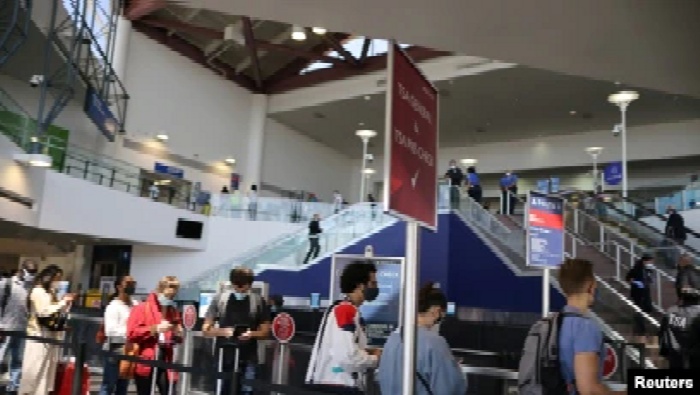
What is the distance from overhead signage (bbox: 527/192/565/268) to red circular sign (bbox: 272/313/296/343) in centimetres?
247

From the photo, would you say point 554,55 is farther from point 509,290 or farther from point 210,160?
point 210,160

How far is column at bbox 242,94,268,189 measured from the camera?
30.7 metres

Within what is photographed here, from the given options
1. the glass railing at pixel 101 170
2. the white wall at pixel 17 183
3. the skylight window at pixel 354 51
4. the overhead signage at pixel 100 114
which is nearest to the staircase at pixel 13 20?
the white wall at pixel 17 183

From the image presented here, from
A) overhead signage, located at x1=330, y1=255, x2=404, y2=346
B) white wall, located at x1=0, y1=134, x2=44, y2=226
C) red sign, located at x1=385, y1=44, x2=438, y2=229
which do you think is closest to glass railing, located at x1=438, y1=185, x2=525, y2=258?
overhead signage, located at x1=330, y1=255, x2=404, y2=346

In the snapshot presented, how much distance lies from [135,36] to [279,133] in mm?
9085

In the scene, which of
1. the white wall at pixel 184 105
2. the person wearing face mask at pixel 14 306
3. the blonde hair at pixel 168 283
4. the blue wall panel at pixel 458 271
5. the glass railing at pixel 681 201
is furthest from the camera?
the white wall at pixel 184 105

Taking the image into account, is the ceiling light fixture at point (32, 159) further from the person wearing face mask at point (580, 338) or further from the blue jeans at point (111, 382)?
the person wearing face mask at point (580, 338)

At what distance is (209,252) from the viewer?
23.4 metres

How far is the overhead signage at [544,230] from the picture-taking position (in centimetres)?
635

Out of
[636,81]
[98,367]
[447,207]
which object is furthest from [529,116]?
[636,81]

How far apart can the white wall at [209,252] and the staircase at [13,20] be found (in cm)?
901

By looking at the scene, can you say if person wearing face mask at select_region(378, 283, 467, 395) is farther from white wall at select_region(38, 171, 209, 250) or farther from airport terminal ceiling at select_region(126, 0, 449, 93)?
airport terminal ceiling at select_region(126, 0, 449, 93)

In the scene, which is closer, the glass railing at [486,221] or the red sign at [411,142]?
the red sign at [411,142]

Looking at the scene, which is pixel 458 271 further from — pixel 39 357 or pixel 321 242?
pixel 39 357
